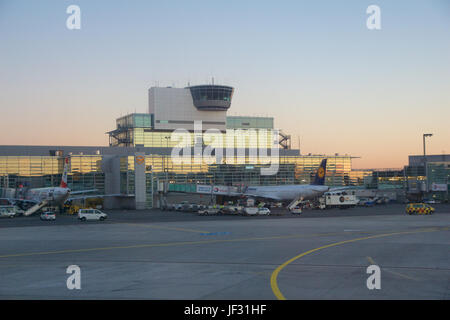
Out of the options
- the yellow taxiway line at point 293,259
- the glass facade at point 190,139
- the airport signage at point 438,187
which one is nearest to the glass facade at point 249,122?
the glass facade at point 190,139

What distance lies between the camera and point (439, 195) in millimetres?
116188

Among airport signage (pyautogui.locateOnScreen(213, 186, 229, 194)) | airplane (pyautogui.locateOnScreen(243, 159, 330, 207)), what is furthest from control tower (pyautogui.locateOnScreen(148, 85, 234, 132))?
airport signage (pyautogui.locateOnScreen(213, 186, 229, 194))

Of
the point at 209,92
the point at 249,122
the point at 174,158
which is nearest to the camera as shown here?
the point at 174,158

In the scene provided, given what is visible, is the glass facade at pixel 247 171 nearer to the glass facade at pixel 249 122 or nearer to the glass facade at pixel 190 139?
the glass facade at pixel 190 139

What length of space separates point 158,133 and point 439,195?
8321 cm

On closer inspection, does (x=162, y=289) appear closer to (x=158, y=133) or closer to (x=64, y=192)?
(x=64, y=192)

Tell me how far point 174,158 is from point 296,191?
4385 centimetres

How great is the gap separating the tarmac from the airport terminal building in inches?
2364

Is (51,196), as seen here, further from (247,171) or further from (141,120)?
(141,120)

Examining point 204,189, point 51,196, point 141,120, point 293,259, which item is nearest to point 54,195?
point 51,196

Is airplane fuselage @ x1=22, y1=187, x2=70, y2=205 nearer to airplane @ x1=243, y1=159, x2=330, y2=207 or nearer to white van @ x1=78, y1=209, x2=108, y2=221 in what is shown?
white van @ x1=78, y1=209, x2=108, y2=221

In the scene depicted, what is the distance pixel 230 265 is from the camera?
24.4m

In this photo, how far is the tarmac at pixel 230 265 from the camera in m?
17.8
